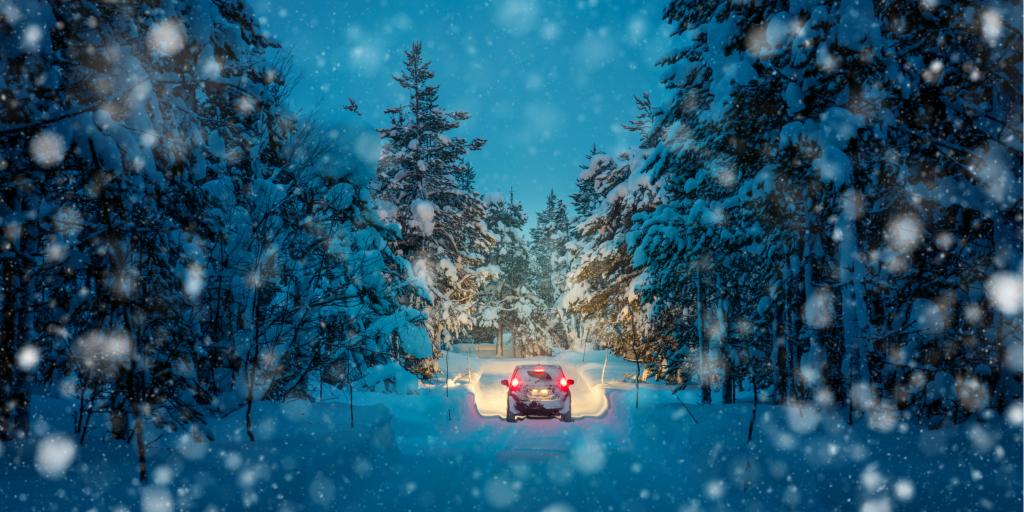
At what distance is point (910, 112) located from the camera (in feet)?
28.1

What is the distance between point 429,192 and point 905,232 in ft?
56.8

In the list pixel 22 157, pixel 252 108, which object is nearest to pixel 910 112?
pixel 252 108

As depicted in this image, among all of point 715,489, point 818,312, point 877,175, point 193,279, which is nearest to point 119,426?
point 193,279

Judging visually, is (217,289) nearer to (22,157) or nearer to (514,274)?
(22,157)

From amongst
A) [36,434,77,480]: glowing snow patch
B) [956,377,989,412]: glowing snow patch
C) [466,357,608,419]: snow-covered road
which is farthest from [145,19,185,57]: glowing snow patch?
[466,357,608,419]: snow-covered road

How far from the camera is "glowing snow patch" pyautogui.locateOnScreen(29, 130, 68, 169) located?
5.89 meters

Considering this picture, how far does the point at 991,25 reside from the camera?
7301 mm

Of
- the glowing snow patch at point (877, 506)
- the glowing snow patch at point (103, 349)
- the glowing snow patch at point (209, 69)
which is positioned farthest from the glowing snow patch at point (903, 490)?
the glowing snow patch at point (209, 69)

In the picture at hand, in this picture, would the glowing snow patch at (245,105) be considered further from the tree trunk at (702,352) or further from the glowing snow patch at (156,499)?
the tree trunk at (702,352)

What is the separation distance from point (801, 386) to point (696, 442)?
405cm

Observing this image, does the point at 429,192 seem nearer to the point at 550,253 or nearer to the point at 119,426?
the point at 119,426

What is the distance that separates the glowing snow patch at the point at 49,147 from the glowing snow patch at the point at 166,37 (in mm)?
2138

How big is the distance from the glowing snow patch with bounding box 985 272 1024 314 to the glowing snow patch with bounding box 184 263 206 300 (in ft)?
35.2

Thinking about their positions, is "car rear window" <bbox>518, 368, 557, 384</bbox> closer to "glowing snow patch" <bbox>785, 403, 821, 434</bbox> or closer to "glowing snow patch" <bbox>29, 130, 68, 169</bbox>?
"glowing snow patch" <bbox>785, 403, 821, 434</bbox>
